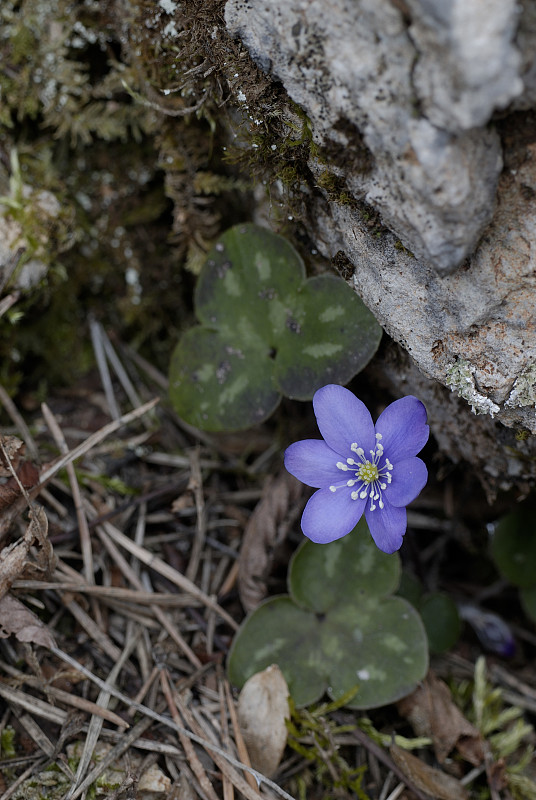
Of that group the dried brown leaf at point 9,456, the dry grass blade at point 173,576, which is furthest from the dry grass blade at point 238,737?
the dried brown leaf at point 9,456

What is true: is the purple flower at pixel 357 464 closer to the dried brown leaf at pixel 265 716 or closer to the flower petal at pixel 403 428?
the flower petal at pixel 403 428

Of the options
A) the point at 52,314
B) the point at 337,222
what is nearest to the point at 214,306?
the point at 337,222

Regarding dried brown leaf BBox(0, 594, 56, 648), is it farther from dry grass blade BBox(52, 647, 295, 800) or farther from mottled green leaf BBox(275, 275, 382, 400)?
mottled green leaf BBox(275, 275, 382, 400)

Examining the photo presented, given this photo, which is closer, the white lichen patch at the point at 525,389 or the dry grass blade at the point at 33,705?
the white lichen patch at the point at 525,389

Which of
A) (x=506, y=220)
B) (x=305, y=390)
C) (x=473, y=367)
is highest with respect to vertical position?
(x=506, y=220)

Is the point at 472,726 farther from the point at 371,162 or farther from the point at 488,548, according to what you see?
the point at 371,162

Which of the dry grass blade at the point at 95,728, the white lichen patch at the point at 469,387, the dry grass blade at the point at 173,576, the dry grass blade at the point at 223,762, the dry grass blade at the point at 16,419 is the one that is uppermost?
the white lichen patch at the point at 469,387

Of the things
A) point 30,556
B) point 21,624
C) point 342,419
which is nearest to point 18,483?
point 30,556
